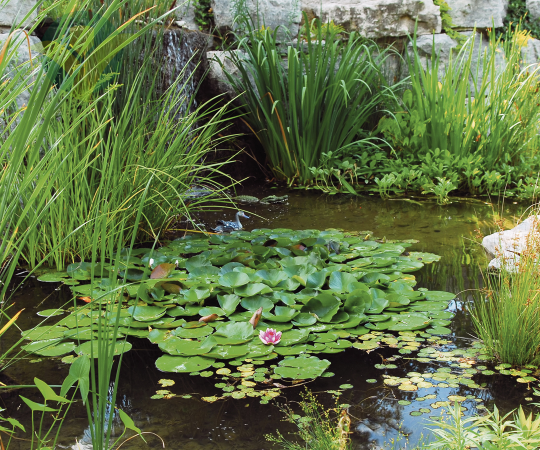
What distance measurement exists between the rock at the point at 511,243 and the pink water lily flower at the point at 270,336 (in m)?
0.83

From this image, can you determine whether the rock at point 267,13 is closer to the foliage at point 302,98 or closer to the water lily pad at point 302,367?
the foliage at point 302,98

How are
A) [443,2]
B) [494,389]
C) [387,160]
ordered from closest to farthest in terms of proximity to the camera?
[494,389] → [387,160] → [443,2]

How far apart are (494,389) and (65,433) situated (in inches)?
50.6

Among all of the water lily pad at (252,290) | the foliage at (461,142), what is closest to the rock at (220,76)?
the foliage at (461,142)

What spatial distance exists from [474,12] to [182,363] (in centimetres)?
587

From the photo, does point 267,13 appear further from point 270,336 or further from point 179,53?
point 270,336

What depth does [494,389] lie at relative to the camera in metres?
1.62

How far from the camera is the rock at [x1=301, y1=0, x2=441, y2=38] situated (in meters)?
5.47

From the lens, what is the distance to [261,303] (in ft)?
7.00

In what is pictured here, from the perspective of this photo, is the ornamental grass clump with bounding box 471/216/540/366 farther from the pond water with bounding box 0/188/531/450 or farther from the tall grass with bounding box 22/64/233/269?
the tall grass with bounding box 22/64/233/269

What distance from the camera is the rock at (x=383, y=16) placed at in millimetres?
5473

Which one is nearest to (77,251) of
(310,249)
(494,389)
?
(310,249)

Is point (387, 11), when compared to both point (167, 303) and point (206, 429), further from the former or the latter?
point (206, 429)

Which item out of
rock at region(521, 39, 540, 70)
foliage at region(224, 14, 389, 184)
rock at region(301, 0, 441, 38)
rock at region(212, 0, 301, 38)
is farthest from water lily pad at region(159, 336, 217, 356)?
rock at region(521, 39, 540, 70)
